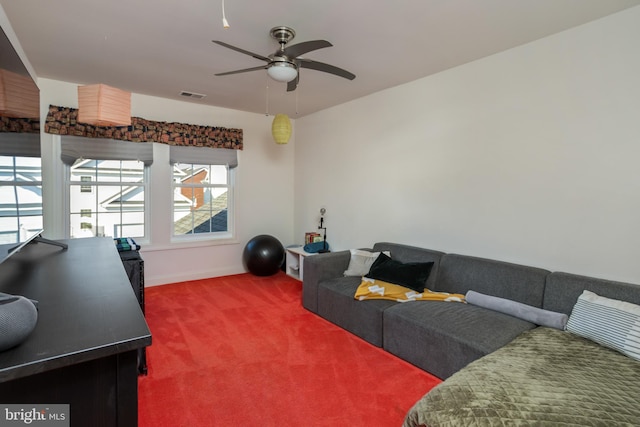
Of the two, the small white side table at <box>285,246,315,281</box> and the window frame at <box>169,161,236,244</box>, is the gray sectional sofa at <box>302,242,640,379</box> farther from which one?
the window frame at <box>169,161,236,244</box>

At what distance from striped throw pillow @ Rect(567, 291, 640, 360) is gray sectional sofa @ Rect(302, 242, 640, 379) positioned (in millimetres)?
131

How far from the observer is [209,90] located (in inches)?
157

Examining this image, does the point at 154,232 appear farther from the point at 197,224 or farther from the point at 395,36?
the point at 395,36

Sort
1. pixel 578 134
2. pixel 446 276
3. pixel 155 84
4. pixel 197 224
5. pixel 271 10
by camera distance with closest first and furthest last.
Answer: pixel 271 10, pixel 578 134, pixel 446 276, pixel 155 84, pixel 197 224

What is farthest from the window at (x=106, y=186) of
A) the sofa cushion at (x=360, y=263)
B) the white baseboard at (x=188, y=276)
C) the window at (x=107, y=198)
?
the sofa cushion at (x=360, y=263)

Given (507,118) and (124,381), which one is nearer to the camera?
(124,381)

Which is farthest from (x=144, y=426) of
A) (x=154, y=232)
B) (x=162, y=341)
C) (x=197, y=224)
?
(x=197, y=224)

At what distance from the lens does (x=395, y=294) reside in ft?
9.83

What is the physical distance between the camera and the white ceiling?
84.9 inches

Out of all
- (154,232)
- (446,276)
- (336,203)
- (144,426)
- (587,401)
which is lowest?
(144,426)

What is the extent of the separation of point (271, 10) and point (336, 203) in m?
2.86

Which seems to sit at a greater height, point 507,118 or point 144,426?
point 507,118

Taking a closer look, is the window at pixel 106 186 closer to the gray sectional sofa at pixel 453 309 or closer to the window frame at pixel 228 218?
the window frame at pixel 228 218

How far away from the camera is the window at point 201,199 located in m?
4.73
